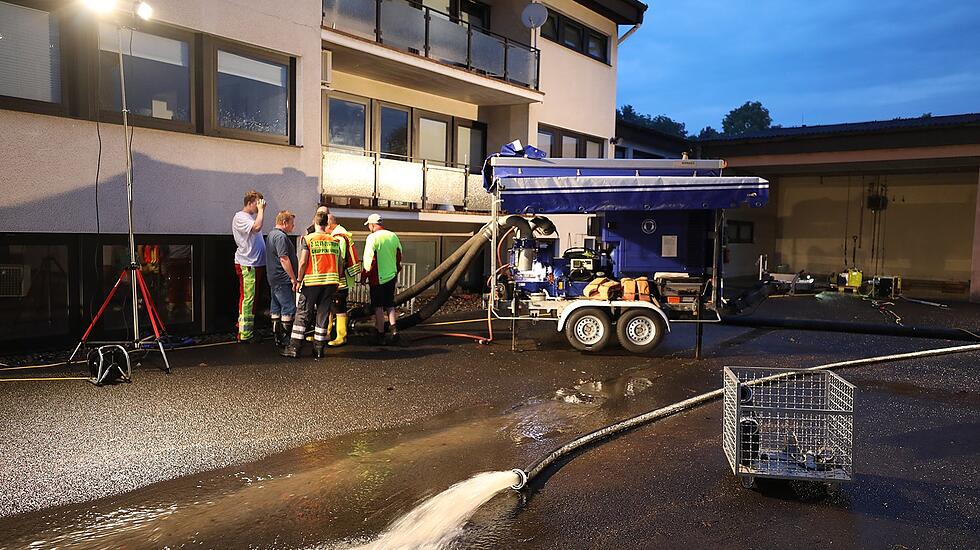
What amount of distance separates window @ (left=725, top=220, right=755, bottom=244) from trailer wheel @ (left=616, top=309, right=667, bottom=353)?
766 inches

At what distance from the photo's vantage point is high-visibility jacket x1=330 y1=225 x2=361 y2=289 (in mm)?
10281

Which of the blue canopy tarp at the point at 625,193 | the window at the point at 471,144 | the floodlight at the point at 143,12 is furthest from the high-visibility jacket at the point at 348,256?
the window at the point at 471,144

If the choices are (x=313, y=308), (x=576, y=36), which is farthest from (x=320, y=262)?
(x=576, y=36)

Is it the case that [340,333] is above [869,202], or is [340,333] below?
below

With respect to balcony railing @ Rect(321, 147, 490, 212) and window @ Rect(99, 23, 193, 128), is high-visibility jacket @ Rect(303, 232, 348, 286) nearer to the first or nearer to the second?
window @ Rect(99, 23, 193, 128)

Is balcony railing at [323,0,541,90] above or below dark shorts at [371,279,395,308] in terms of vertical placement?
above

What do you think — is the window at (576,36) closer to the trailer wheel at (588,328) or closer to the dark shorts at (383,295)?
the dark shorts at (383,295)

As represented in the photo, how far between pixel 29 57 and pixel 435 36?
809 cm

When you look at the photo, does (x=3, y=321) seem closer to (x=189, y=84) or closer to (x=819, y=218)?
(x=189, y=84)

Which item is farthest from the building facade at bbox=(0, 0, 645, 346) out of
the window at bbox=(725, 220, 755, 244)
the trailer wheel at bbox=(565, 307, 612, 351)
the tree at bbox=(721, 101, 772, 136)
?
the tree at bbox=(721, 101, 772, 136)

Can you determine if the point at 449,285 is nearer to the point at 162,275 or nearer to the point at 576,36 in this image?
the point at 162,275

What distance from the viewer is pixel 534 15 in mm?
17062

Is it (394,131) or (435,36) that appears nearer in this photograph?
(435,36)

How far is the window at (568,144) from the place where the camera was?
1953 cm
